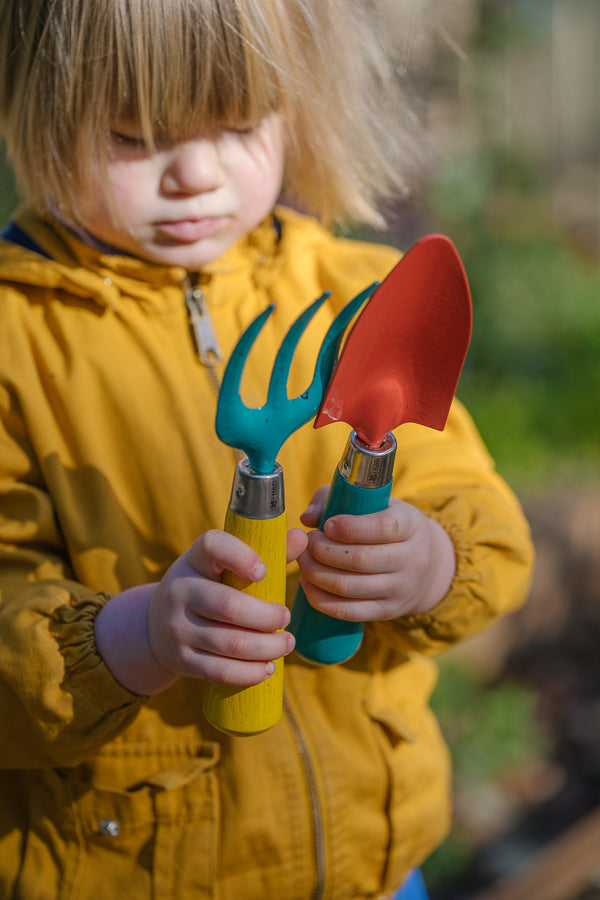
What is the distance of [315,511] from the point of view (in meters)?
0.65

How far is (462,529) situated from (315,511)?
17 centimetres

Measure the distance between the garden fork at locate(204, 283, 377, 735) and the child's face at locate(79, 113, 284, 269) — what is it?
0.22 meters

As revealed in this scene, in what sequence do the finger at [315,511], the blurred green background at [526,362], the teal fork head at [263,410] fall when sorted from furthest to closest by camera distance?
the blurred green background at [526,362], the finger at [315,511], the teal fork head at [263,410]

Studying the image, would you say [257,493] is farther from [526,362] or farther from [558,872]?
[526,362]

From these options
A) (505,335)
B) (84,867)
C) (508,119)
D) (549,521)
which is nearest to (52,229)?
(84,867)

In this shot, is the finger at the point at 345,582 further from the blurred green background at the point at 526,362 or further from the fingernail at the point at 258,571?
the blurred green background at the point at 526,362

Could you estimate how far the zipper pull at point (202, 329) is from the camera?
79 centimetres

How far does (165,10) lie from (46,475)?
40 cm

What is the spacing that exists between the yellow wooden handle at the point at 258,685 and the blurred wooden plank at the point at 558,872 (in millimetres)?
1027

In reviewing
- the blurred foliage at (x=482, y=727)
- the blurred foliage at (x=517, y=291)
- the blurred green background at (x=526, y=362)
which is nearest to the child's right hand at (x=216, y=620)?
the blurred green background at (x=526, y=362)

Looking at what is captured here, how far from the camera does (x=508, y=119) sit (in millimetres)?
2803

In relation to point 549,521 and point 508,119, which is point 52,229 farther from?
point 508,119

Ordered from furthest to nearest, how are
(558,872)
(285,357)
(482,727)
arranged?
(482,727)
(558,872)
(285,357)

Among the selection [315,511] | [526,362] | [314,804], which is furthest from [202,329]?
[526,362]
